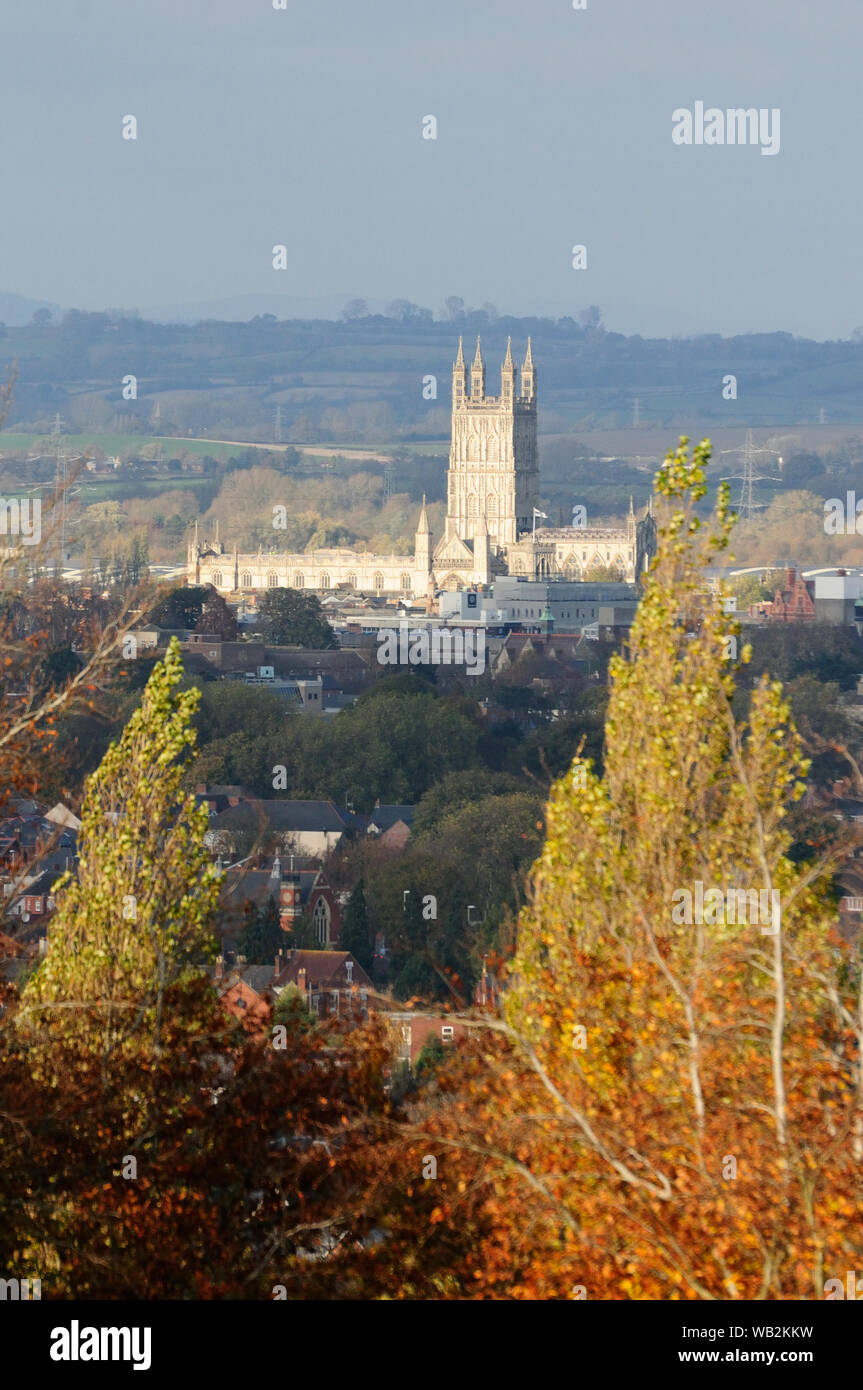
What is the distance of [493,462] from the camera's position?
16025 centimetres

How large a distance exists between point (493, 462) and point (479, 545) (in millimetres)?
19583

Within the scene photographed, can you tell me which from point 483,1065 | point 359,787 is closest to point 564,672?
point 359,787

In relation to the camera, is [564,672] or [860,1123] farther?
[564,672]

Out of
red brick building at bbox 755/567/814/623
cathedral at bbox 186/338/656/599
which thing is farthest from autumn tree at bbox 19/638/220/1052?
cathedral at bbox 186/338/656/599

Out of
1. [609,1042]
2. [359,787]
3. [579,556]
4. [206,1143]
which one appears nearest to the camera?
[609,1042]

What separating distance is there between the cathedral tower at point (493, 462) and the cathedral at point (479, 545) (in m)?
0.06

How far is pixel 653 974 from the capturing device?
13.0 metres

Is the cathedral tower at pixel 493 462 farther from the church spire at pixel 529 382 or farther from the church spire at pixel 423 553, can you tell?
→ the church spire at pixel 423 553

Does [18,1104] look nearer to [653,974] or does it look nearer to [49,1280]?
[49,1280]

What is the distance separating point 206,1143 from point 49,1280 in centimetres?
107

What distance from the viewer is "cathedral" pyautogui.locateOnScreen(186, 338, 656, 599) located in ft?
466
